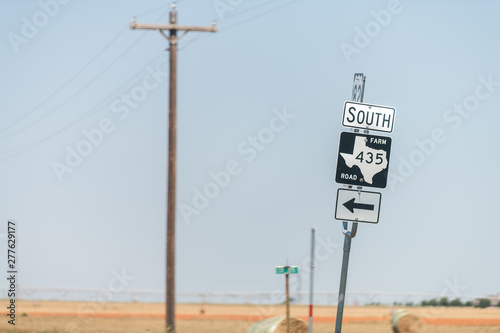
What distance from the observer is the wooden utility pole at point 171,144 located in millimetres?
22766

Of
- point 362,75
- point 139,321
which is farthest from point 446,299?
point 362,75

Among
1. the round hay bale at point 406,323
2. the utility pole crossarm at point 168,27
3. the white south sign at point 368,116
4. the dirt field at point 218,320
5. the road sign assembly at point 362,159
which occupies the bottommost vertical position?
the dirt field at point 218,320

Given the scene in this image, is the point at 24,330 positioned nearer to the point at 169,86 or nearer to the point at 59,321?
the point at 59,321

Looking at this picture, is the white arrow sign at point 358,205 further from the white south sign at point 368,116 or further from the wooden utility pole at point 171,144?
the wooden utility pole at point 171,144

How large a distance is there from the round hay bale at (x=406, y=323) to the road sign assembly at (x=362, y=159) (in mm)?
14692

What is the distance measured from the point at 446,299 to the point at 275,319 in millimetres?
21993

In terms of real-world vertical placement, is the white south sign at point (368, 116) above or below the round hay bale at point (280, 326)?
above

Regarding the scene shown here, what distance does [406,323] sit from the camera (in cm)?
2767

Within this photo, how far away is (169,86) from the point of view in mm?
23156

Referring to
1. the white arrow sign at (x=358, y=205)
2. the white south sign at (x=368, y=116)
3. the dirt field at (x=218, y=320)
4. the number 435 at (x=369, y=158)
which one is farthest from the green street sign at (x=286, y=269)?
the dirt field at (x=218, y=320)

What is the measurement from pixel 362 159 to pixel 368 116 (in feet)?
2.25

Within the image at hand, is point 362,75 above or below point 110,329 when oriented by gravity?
above

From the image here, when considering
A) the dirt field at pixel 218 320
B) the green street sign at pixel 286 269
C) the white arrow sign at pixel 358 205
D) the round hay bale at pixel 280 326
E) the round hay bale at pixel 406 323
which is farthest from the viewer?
the dirt field at pixel 218 320

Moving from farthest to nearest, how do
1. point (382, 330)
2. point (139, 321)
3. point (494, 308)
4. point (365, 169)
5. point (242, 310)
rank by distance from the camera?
point (242, 310), point (139, 321), point (494, 308), point (382, 330), point (365, 169)
